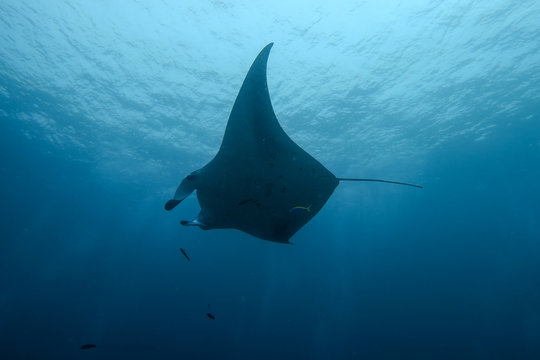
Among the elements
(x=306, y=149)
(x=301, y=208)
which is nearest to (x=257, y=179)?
(x=301, y=208)

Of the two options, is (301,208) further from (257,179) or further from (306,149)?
(306,149)

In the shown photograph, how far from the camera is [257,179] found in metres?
3.70

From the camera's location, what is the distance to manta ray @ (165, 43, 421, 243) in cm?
316

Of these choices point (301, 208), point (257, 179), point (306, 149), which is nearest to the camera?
point (257, 179)

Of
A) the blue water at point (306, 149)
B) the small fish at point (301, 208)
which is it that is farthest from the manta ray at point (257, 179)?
the blue water at point (306, 149)

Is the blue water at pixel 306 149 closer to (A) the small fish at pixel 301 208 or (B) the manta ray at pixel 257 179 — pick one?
(B) the manta ray at pixel 257 179

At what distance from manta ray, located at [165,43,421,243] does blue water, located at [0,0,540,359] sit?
338 inches

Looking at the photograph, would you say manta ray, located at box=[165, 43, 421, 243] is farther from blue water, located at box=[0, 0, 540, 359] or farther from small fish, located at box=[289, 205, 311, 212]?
blue water, located at box=[0, 0, 540, 359]

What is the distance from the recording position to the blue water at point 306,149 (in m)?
11.1

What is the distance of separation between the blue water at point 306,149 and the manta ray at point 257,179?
8.58 metres

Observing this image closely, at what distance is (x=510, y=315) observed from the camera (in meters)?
29.8

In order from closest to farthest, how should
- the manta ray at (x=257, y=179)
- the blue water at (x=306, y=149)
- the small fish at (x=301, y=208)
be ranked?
the manta ray at (x=257, y=179) → the small fish at (x=301, y=208) → the blue water at (x=306, y=149)

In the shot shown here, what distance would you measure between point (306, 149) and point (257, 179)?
1559 centimetres

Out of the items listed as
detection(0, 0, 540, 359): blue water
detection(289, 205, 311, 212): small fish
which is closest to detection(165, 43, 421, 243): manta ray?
detection(289, 205, 311, 212): small fish
